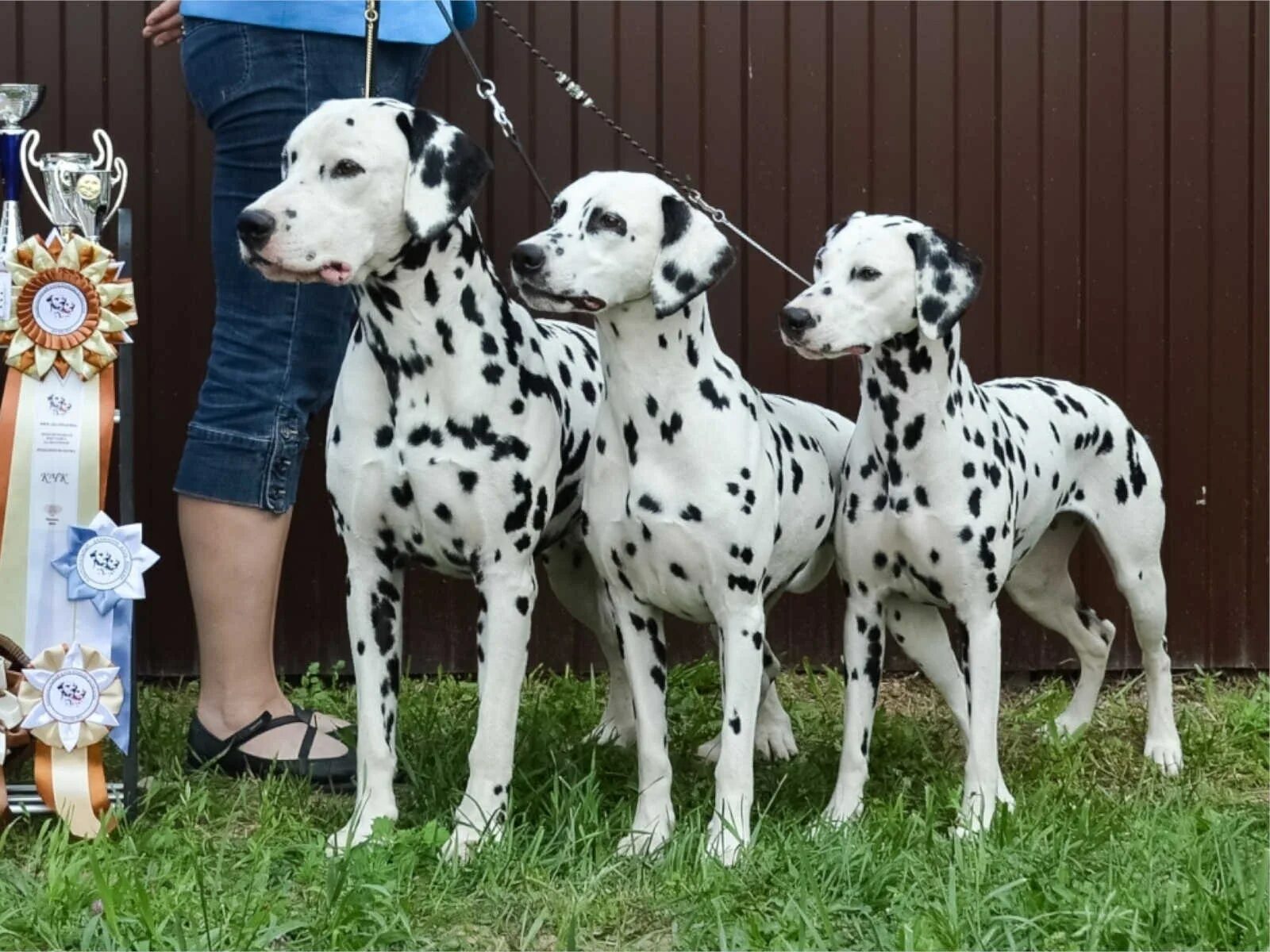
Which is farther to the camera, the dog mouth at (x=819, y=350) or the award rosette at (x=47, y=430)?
the award rosette at (x=47, y=430)

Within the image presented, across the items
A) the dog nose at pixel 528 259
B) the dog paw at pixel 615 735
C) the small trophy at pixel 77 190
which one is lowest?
the dog paw at pixel 615 735

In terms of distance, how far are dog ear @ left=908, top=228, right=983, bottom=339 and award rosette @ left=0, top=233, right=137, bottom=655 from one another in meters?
2.00

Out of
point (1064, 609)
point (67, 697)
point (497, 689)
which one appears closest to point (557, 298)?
point (497, 689)

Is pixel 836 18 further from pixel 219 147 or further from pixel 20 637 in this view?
pixel 20 637

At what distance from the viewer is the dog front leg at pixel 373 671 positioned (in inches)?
156

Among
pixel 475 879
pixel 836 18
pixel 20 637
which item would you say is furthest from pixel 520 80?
pixel 475 879

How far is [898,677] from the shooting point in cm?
607

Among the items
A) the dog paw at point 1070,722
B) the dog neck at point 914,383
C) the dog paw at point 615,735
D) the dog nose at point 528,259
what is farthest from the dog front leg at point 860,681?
the dog nose at point 528,259

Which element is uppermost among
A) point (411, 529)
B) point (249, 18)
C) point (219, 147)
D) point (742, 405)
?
point (249, 18)

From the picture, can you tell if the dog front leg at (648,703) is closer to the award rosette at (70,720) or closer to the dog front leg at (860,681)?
the dog front leg at (860,681)

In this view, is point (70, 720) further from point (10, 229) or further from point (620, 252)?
point (620, 252)

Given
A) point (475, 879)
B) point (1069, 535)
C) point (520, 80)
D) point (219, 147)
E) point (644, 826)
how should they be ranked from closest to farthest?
point (475, 879)
point (644, 826)
point (219, 147)
point (1069, 535)
point (520, 80)

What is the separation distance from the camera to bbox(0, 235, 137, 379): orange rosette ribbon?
4.12m

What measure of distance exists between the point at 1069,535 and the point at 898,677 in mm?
1209
